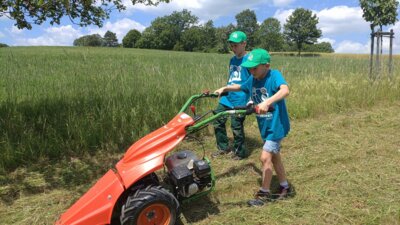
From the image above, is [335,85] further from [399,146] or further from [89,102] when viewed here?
[89,102]

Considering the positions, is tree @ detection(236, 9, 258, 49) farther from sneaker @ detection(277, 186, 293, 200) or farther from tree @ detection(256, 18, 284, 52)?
sneaker @ detection(277, 186, 293, 200)

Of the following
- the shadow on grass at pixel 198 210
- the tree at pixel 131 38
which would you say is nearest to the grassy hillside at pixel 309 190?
the shadow on grass at pixel 198 210

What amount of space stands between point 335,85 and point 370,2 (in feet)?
20.4

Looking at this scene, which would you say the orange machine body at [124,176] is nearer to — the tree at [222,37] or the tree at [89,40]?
the tree at [89,40]

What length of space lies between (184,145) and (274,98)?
2630 millimetres

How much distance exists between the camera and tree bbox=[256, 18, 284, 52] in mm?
79787

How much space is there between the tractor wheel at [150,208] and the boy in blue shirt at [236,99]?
1.67 m

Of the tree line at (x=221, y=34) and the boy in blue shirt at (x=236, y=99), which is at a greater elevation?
the tree line at (x=221, y=34)

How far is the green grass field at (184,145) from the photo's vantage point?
3.69m

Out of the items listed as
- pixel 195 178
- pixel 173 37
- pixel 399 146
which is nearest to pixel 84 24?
pixel 195 178

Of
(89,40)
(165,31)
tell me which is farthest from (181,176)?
(165,31)

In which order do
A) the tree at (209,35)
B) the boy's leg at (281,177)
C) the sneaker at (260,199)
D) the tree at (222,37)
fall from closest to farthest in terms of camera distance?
the sneaker at (260,199), the boy's leg at (281,177), the tree at (222,37), the tree at (209,35)

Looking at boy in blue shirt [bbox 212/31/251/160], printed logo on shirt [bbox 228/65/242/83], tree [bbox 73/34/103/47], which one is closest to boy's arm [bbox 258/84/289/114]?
boy in blue shirt [bbox 212/31/251/160]

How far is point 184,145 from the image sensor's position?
225 inches
